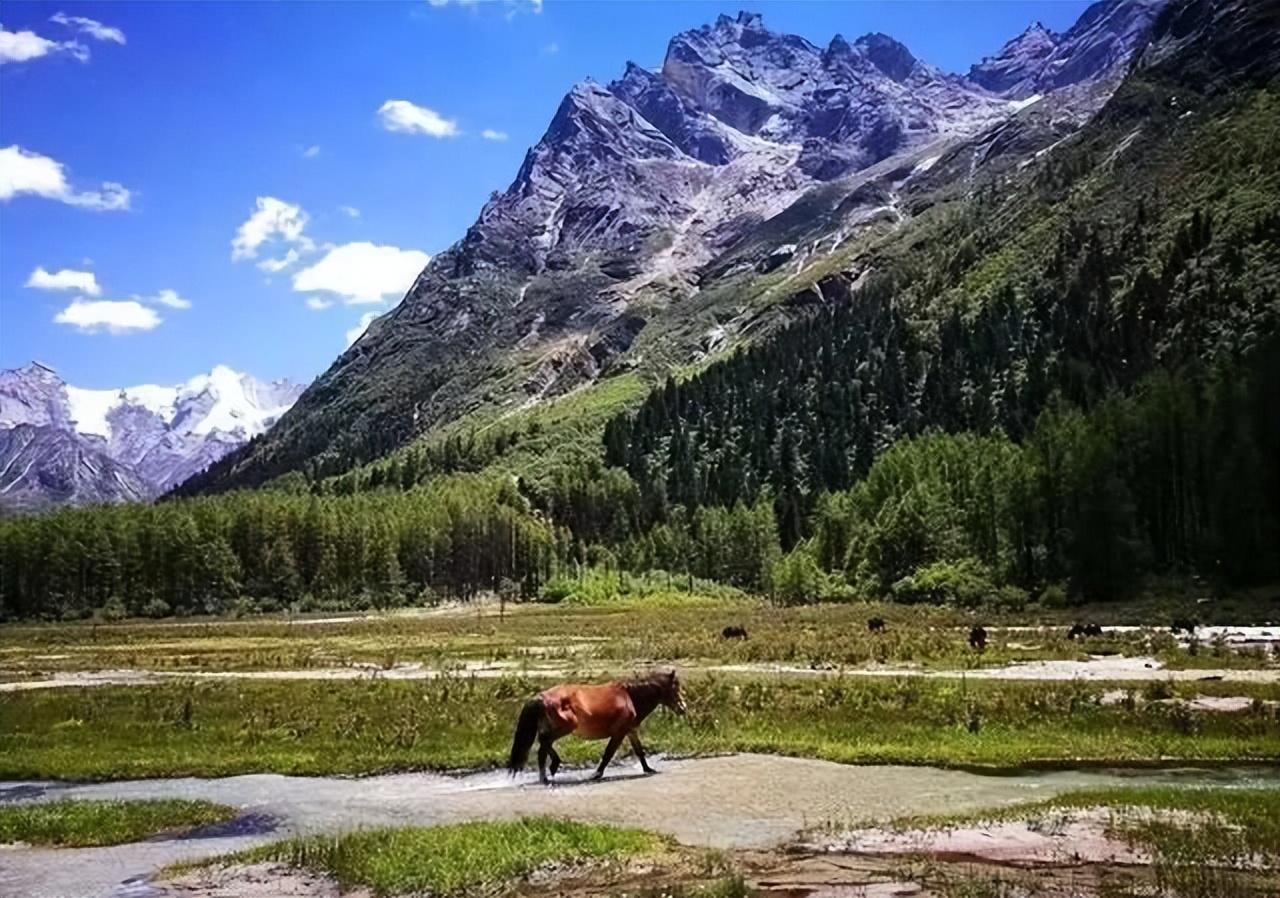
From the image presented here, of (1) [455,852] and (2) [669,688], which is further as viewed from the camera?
(2) [669,688]

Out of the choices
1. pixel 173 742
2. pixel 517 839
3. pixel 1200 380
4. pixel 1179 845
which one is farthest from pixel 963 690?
pixel 1200 380

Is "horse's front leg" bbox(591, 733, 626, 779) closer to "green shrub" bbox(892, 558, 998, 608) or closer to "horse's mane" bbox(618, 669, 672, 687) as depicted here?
"horse's mane" bbox(618, 669, 672, 687)

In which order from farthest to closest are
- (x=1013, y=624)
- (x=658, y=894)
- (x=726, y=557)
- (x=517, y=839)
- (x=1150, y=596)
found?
(x=726, y=557) < (x=1150, y=596) < (x=1013, y=624) < (x=517, y=839) < (x=658, y=894)

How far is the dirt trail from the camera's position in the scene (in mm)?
20844

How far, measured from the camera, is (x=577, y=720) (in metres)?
28.6

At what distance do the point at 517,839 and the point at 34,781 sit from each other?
2020cm

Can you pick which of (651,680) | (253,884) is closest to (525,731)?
(651,680)

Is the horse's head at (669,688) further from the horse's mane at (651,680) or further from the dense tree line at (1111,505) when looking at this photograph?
the dense tree line at (1111,505)

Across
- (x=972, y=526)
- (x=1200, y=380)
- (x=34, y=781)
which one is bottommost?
(x=34, y=781)

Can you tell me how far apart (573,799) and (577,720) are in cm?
326

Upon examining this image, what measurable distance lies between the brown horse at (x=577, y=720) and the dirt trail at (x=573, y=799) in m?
0.66

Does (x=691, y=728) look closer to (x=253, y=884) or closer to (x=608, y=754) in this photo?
(x=608, y=754)

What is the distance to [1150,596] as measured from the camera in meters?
108

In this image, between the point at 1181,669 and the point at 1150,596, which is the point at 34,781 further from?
the point at 1150,596
